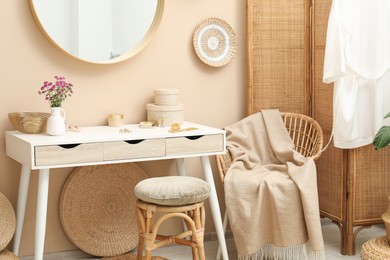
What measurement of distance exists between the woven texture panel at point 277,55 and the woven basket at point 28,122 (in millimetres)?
1311

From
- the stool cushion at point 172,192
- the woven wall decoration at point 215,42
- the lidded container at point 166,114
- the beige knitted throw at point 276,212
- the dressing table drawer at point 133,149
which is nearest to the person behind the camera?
the stool cushion at point 172,192

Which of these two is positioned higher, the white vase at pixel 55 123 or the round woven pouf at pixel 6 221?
the white vase at pixel 55 123

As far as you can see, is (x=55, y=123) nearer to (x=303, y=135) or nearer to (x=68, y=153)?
(x=68, y=153)

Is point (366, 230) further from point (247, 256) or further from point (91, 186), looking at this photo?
point (91, 186)

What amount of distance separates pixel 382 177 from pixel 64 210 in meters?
1.90

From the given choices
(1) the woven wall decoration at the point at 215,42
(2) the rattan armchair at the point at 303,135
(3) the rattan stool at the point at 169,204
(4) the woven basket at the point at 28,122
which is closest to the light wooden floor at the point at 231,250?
(2) the rattan armchair at the point at 303,135

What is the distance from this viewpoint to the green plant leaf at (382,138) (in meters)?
3.49

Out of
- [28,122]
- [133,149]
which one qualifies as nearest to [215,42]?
[133,149]

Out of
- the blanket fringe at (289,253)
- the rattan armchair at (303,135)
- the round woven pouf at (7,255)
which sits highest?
the rattan armchair at (303,135)

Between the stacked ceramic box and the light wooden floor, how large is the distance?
0.80m

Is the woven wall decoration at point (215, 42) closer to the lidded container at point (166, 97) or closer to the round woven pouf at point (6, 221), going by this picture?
the lidded container at point (166, 97)

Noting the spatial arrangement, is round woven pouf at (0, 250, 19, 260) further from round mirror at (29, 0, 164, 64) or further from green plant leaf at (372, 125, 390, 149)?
green plant leaf at (372, 125, 390, 149)

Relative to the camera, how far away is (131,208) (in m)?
3.90

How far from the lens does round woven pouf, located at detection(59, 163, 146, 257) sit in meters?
3.73
